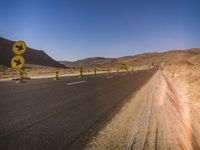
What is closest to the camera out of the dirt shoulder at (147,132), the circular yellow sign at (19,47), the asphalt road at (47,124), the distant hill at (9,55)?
the asphalt road at (47,124)

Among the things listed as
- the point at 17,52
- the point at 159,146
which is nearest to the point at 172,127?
the point at 159,146

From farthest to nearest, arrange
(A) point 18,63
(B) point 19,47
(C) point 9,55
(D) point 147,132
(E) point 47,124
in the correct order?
(C) point 9,55, (A) point 18,63, (B) point 19,47, (E) point 47,124, (D) point 147,132

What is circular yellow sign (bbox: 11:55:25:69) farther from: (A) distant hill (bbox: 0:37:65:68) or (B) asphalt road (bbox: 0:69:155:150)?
(A) distant hill (bbox: 0:37:65:68)

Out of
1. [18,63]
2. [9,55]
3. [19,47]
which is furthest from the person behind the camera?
[9,55]

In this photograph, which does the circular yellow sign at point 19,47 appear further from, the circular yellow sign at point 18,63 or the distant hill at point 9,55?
the distant hill at point 9,55

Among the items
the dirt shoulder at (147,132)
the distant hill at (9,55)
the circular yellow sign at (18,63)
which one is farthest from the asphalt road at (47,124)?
the distant hill at (9,55)

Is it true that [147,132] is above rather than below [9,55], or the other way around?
below

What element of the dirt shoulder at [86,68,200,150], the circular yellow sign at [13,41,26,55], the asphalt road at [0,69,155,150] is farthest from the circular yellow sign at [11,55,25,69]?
the dirt shoulder at [86,68,200,150]

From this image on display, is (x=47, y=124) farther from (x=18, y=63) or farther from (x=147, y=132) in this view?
(x=18, y=63)

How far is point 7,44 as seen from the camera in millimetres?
104875

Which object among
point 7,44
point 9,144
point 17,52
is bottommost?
point 9,144

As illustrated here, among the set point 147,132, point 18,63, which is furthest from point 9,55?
point 147,132

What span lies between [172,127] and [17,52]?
13749 millimetres

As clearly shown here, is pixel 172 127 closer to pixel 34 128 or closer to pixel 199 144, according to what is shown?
pixel 199 144
